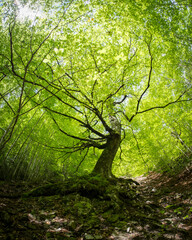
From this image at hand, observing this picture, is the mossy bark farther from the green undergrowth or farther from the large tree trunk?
the green undergrowth

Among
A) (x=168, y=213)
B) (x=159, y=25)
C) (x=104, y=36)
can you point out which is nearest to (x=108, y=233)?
(x=168, y=213)

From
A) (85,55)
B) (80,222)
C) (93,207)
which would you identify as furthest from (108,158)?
(85,55)

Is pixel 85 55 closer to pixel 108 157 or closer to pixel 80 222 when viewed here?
pixel 108 157

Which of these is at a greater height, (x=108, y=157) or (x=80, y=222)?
(x=108, y=157)

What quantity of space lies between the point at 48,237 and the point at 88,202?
1569mm

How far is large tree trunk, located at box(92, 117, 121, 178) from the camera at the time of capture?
17.7 ft

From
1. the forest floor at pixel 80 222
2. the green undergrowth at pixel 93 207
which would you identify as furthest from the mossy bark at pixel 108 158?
the forest floor at pixel 80 222

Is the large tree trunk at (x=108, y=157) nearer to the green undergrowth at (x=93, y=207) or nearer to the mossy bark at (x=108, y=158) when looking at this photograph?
the mossy bark at (x=108, y=158)

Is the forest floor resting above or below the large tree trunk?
below

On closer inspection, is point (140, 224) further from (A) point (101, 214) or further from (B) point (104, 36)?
(B) point (104, 36)

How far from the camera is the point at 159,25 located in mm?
3857

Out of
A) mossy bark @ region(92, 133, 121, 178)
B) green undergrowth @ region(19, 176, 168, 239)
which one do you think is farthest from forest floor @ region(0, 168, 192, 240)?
mossy bark @ region(92, 133, 121, 178)

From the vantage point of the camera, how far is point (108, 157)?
566cm

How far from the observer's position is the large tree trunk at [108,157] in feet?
17.7
